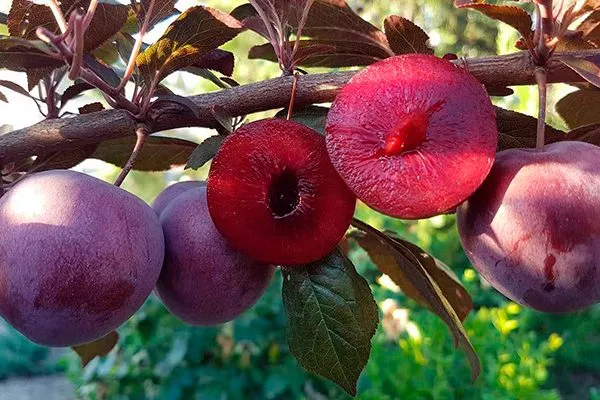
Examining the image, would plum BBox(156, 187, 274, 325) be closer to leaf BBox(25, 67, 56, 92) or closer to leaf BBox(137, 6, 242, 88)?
leaf BBox(137, 6, 242, 88)

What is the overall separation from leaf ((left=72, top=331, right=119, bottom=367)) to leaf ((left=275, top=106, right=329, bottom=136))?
15.3 inches

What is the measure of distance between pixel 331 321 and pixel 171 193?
0.76ft

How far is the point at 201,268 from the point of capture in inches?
23.0

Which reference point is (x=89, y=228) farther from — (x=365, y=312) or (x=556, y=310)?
(x=556, y=310)

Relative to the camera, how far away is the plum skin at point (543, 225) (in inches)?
18.8

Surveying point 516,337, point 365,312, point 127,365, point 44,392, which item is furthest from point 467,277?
point 44,392

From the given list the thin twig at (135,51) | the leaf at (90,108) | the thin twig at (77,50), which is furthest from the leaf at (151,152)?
the thin twig at (77,50)

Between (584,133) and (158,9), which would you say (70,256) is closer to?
(158,9)

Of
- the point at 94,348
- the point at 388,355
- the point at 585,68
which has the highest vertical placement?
the point at 585,68

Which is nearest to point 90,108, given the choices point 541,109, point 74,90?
point 74,90

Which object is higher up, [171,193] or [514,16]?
[514,16]

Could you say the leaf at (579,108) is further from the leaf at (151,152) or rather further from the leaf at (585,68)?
the leaf at (151,152)

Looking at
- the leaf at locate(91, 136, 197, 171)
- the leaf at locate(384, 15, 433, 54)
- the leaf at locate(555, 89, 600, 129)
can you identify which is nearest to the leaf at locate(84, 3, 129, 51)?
the leaf at locate(91, 136, 197, 171)

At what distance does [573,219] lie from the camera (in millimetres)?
476
